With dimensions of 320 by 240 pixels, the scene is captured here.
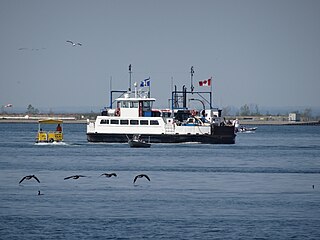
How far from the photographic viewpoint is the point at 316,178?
71.6 meters

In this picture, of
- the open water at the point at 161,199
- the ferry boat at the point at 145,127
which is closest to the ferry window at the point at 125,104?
the ferry boat at the point at 145,127

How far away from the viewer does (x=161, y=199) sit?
5500 cm

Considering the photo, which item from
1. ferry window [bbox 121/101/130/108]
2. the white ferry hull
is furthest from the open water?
ferry window [bbox 121/101/130/108]

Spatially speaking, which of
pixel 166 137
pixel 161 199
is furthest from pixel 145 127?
pixel 161 199

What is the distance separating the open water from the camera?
4409cm

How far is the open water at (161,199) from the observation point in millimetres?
44094

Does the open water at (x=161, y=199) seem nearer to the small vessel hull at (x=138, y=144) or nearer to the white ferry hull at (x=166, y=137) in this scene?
the small vessel hull at (x=138, y=144)

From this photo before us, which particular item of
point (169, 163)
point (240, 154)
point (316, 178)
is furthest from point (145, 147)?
point (316, 178)

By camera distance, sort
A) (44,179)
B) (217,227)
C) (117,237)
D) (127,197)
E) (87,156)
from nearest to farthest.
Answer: (117,237) < (217,227) < (127,197) < (44,179) < (87,156)

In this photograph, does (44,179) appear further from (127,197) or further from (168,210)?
(168,210)

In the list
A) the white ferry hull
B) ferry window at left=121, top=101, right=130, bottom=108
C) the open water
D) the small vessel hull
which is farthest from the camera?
ferry window at left=121, top=101, right=130, bottom=108

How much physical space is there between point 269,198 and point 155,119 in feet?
209

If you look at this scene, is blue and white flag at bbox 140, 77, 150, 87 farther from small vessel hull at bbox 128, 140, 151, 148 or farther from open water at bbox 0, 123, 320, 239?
open water at bbox 0, 123, 320, 239

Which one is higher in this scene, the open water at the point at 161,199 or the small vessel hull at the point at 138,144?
the small vessel hull at the point at 138,144
